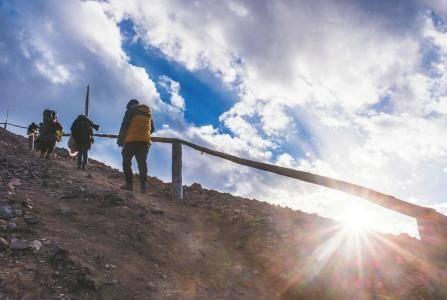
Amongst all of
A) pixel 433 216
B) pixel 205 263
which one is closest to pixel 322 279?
pixel 205 263

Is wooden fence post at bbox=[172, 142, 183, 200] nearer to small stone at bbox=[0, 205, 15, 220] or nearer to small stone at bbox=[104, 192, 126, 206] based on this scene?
small stone at bbox=[104, 192, 126, 206]

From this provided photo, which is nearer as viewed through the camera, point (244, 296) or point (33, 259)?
point (33, 259)

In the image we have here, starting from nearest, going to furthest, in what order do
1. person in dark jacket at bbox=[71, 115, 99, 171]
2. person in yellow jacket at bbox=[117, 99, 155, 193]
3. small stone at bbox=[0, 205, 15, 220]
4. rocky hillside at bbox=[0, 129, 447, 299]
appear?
rocky hillside at bbox=[0, 129, 447, 299]
small stone at bbox=[0, 205, 15, 220]
person in yellow jacket at bbox=[117, 99, 155, 193]
person in dark jacket at bbox=[71, 115, 99, 171]

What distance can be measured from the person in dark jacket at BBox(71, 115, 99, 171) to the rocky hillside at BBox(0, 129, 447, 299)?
200 inches

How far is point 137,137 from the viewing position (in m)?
9.58

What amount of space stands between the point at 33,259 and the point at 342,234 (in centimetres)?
411

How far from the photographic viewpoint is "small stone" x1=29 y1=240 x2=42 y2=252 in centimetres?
452

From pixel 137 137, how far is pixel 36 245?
5.17m

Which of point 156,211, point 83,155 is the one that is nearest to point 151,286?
point 156,211

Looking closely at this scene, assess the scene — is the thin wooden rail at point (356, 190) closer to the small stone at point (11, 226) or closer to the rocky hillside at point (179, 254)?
the rocky hillside at point (179, 254)

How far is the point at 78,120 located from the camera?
1338 centimetres

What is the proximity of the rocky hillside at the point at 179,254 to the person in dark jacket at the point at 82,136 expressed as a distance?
5079 millimetres

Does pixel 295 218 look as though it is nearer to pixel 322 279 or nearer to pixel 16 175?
pixel 322 279

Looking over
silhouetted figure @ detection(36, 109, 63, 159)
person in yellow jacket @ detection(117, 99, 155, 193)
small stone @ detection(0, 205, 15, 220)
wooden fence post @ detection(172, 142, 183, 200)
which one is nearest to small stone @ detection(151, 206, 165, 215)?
wooden fence post @ detection(172, 142, 183, 200)
